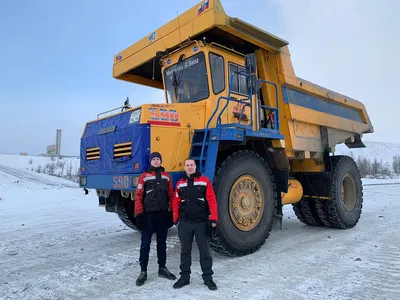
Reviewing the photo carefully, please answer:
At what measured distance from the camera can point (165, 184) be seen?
4.02 meters

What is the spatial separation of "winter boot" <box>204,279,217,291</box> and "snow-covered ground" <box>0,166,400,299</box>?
59mm

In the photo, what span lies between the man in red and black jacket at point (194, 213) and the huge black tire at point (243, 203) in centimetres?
67

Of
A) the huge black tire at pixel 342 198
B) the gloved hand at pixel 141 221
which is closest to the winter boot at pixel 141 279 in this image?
the gloved hand at pixel 141 221

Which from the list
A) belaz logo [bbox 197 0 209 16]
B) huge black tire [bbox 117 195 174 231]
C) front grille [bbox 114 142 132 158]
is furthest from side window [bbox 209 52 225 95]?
huge black tire [bbox 117 195 174 231]

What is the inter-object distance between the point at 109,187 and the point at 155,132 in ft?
4.04

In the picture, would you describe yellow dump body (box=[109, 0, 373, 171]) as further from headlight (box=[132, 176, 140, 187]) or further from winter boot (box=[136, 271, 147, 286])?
winter boot (box=[136, 271, 147, 286])

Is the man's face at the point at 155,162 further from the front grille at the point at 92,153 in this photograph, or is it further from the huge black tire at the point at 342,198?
the huge black tire at the point at 342,198

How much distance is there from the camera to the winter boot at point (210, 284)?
138 inches

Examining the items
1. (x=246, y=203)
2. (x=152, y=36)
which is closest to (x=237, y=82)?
(x=152, y=36)

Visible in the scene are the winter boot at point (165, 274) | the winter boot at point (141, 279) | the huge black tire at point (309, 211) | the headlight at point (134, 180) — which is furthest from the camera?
the huge black tire at point (309, 211)

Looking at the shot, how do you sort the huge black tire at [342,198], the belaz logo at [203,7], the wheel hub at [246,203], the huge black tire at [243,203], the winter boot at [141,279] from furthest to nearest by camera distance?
1. the huge black tire at [342,198]
2. the belaz logo at [203,7]
3. the wheel hub at [246,203]
4. the huge black tire at [243,203]
5. the winter boot at [141,279]

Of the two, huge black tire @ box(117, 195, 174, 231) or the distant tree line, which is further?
the distant tree line

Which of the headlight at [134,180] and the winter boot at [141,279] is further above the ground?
the headlight at [134,180]

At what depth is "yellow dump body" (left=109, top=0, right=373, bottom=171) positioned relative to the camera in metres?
5.12
